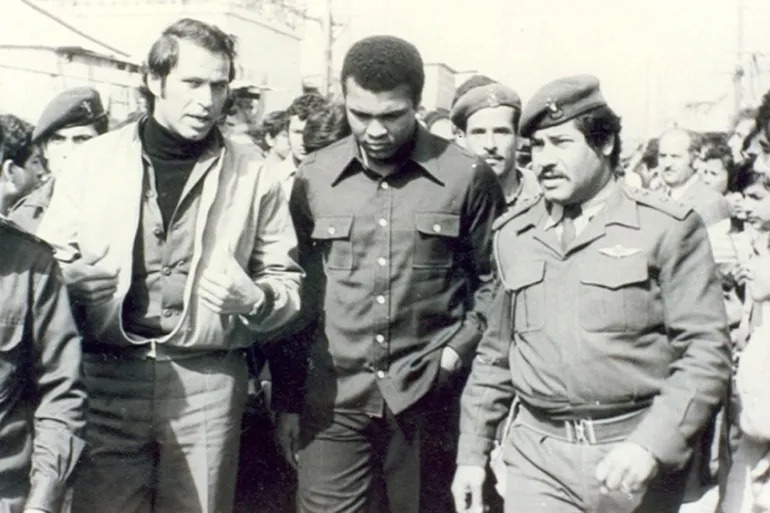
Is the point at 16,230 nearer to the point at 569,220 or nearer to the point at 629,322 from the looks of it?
the point at 569,220

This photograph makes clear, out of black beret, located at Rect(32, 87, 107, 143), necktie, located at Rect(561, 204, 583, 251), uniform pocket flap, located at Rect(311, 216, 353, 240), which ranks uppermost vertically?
black beret, located at Rect(32, 87, 107, 143)

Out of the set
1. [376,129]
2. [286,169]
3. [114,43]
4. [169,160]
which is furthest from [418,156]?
[114,43]

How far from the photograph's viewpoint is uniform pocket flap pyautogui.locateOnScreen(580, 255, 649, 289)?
3.10 m

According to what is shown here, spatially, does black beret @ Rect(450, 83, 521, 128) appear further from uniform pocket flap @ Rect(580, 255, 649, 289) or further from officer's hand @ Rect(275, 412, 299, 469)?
uniform pocket flap @ Rect(580, 255, 649, 289)

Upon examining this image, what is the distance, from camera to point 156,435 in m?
3.59

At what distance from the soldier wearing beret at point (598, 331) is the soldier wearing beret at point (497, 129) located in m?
1.68

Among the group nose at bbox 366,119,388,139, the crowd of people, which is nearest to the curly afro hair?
the crowd of people

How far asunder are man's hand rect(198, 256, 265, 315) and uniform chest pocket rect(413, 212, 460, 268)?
0.71 metres

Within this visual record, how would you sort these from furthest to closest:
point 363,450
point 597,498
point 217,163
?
point 363,450 → point 217,163 → point 597,498

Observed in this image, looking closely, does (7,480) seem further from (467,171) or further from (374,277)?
(467,171)

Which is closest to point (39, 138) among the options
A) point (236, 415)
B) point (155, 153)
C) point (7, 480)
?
point (155, 153)

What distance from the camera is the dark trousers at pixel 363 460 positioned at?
387 cm

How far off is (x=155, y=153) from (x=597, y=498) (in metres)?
1.97

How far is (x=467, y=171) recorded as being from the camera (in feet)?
13.1
